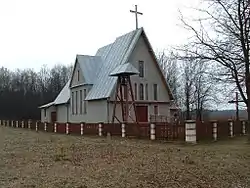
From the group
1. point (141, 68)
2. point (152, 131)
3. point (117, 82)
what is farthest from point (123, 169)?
point (141, 68)

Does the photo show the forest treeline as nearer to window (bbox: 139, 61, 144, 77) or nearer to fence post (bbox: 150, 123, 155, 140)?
window (bbox: 139, 61, 144, 77)

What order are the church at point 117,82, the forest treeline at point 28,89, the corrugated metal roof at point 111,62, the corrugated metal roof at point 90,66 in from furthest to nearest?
the forest treeline at point 28,89, the corrugated metal roof at point 90,66, the corrugated metal roof at point 111,62, the church at point 117,82

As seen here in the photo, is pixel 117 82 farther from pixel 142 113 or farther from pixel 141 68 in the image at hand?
pixel 142 113

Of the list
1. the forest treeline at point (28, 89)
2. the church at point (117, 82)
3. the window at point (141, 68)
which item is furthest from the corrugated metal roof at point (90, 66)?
the forest treeline at point (28, 89)

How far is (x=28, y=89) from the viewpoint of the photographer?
323 feet

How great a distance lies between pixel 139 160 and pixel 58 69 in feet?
314

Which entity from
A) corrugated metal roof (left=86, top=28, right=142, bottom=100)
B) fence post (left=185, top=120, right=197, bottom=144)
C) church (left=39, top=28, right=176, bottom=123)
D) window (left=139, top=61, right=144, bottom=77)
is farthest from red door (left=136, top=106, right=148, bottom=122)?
fence post (left=185, top=120, right=197, bottom=144)

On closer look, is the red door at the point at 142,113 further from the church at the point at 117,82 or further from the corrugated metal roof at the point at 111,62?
the corrugated metal roof at the point at 111,62

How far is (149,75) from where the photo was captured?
39.0 meters

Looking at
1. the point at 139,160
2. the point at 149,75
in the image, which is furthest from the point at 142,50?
the point at 139,160

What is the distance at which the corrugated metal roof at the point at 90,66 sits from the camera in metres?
40.4

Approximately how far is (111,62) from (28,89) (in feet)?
207

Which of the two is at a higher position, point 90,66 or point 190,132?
point 90,66

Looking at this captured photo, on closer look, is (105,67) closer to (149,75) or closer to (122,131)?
(149,75)
